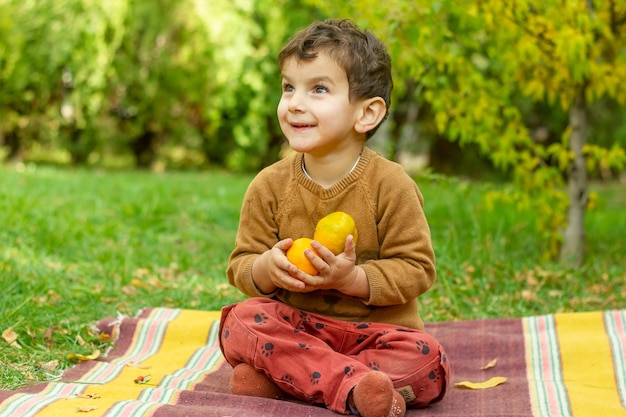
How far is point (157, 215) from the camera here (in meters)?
6.14

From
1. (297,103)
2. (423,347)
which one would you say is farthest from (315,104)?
(423,347)

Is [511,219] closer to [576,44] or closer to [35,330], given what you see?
[576,44]

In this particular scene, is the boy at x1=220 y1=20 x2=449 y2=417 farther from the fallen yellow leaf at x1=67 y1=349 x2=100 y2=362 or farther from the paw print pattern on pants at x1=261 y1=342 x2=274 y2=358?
the fallen yellow leaf at x1=67 y1=349 x2=100 y2=362

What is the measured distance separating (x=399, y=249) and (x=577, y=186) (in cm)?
237

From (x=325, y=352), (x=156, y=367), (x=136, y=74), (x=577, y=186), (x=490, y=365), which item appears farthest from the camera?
(x=136, y=74)

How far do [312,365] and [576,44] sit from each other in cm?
216


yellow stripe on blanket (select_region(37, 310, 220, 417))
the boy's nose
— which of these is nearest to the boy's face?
the boy's nose

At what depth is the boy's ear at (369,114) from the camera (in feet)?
9.12

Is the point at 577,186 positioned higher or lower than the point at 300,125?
lower

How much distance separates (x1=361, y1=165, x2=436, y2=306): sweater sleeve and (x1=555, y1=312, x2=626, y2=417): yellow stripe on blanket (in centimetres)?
65

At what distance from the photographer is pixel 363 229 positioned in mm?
2770

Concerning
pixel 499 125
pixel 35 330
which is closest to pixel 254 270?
pixel 35 330

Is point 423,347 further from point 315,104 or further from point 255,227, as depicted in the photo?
point 315,104

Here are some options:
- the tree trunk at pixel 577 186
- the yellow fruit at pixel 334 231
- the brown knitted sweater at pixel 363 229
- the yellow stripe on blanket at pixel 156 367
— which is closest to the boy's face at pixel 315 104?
the brown knitted sweater at pixel 363 229
